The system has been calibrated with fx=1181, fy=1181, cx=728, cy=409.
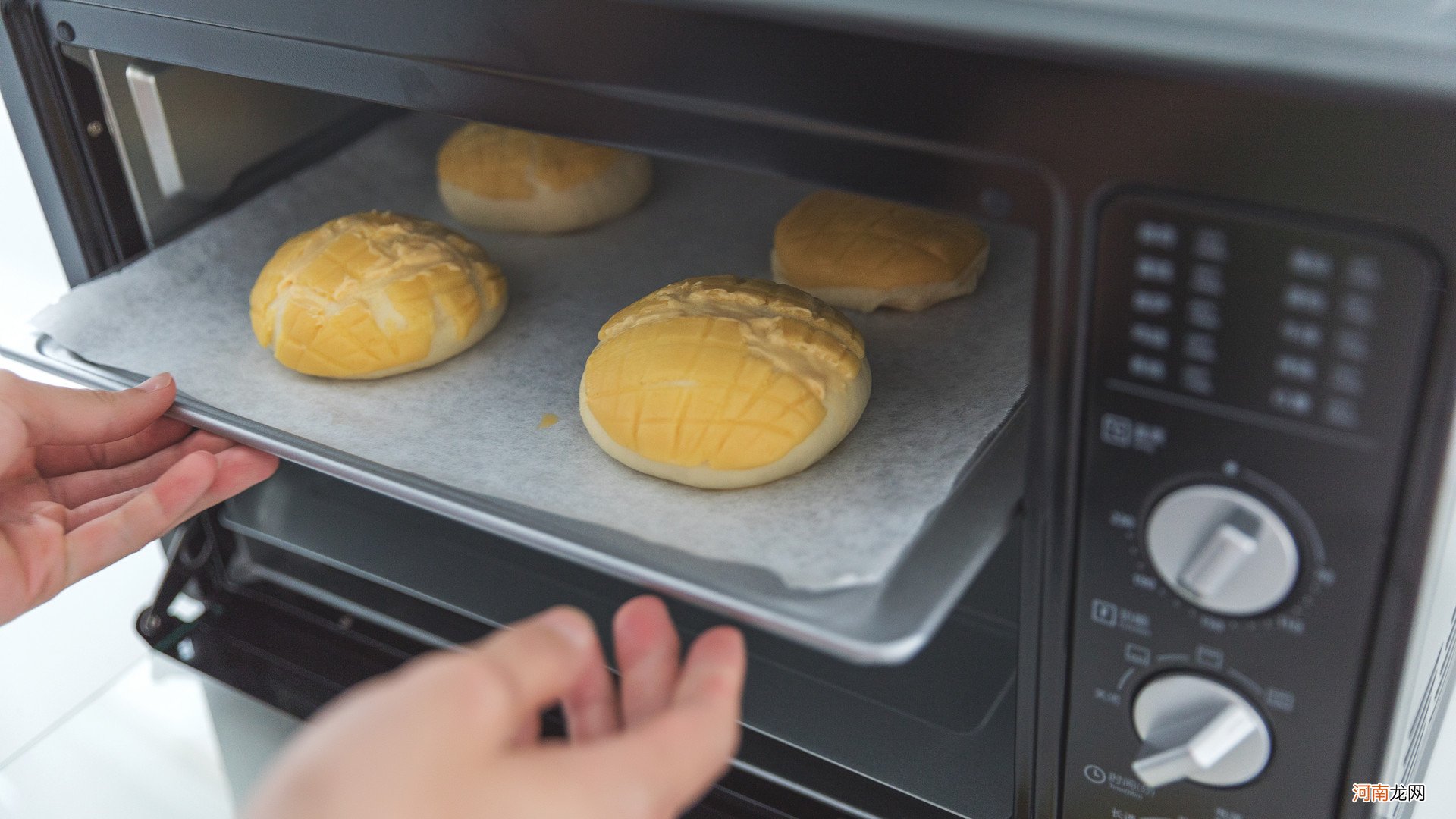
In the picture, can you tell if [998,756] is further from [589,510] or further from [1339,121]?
[1339,121]

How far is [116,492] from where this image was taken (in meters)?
0.89

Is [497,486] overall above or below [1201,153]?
below

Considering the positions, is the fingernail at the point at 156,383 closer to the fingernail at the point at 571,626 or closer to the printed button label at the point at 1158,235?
the fingernail at the point at 571,626

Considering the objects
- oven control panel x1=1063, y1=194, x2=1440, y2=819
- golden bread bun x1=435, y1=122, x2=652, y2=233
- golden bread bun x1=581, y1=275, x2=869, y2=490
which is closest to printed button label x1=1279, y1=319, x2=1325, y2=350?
oven control panel x1=1063, y1=194, x2=1440, y2=819

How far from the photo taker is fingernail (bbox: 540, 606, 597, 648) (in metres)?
0.56

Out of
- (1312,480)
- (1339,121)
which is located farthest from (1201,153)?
(1312,480)

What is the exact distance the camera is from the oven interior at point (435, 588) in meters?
0.68

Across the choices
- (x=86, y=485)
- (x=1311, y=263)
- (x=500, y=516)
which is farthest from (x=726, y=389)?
(x=86, y=485)

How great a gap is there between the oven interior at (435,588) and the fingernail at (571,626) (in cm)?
9

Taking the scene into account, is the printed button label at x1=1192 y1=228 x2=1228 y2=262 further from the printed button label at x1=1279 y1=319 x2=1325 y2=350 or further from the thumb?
the thumb

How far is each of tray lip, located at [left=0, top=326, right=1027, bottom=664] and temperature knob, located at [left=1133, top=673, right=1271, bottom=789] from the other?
0.38 feet

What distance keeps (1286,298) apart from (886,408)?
14.8 inches

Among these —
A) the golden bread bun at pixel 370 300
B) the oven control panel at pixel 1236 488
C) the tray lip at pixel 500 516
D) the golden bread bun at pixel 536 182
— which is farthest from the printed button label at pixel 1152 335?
the golden bread bun at pixel 536 182

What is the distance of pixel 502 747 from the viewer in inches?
19.9
